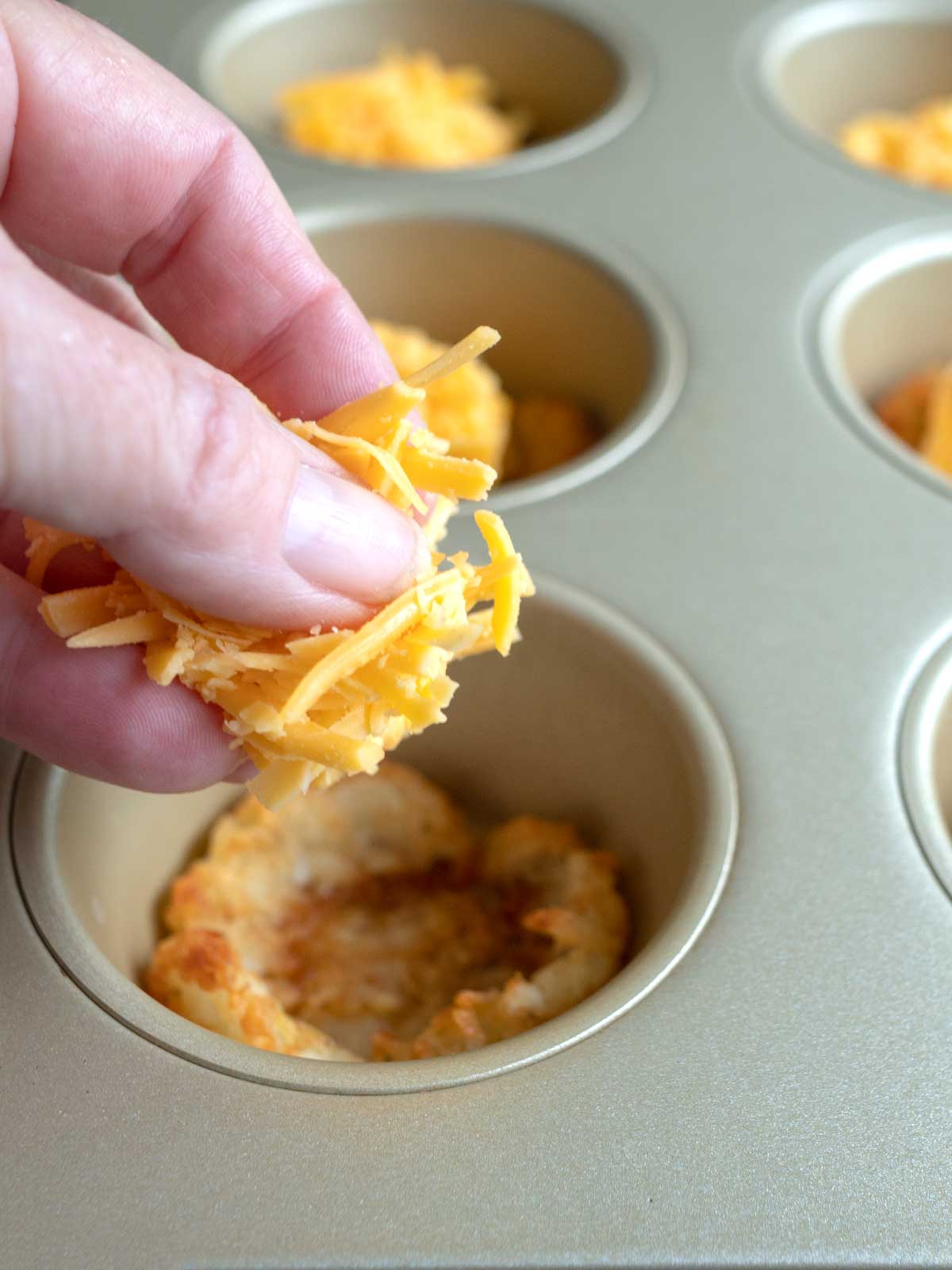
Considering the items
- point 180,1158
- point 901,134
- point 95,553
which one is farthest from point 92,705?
point 901,134

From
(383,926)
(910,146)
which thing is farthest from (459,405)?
(910,146)

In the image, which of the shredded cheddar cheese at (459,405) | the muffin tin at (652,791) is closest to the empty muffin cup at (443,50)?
the muffin tin at (652,791)

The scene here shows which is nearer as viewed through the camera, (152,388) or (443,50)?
(152,388)

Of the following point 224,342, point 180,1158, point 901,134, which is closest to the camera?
point 180,1158

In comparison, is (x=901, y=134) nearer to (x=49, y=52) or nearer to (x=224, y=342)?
(x=224, y=342)

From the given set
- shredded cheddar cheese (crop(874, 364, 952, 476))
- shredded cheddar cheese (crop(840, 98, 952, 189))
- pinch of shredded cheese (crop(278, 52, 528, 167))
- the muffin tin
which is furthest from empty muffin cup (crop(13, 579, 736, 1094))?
shredded cheddar cheese (crop(840, 98, 952, 189))

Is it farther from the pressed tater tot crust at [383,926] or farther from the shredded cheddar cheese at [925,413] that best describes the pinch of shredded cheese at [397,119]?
the pressed tater tot crust at [383,926]

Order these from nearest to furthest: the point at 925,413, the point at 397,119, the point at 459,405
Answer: the point at 459,405 → the point at 925,413 → the point at 397,119

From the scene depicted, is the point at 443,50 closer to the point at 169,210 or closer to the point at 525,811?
the point at 169,210
